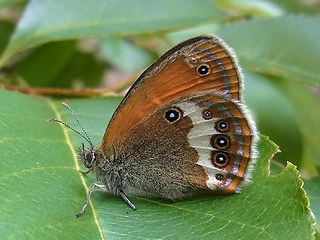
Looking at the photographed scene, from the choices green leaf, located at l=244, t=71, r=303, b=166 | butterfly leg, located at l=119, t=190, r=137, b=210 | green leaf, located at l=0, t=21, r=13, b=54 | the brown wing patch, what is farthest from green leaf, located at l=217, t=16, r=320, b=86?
green leaf, located at l=0, t=21, r=13, b=54

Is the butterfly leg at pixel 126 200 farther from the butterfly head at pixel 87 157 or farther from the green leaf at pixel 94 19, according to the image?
the green leaf at pixel 94 19

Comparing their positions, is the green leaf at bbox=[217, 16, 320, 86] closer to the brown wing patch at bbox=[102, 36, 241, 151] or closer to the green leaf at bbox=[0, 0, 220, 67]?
the green leaf at bbox=[0, 0, 220, 67]

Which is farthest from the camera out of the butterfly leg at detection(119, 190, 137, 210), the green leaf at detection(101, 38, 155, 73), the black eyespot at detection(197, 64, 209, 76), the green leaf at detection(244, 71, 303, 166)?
the green leaf at detection(101, 38, 155, 73)

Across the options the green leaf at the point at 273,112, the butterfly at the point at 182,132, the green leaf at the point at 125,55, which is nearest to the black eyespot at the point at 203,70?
the butterfly at the point at 182,132

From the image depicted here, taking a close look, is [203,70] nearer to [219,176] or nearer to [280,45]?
[219,176]

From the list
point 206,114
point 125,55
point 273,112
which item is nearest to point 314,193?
point 206,114

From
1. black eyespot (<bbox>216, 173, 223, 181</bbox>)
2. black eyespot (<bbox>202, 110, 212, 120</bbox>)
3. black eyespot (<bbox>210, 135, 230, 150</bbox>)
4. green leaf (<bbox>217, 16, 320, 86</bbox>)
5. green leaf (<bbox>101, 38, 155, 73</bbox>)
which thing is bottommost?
black eyespot (<bbox>216, 173, 223, 181</bbox>)

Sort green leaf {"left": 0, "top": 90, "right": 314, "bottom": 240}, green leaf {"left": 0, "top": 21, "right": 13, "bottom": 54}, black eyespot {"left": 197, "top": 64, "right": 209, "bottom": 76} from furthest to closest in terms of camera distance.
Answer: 1. green leaf {"left": 0, "top": 21, "right": 13, "bottom": 54}
2. black eyespot {"left": 197, "top": 64, "right": 209, "bottom": 76}
3. green leaf {"left": 0, "top": 90, "right": 314, "bottom": 240}
